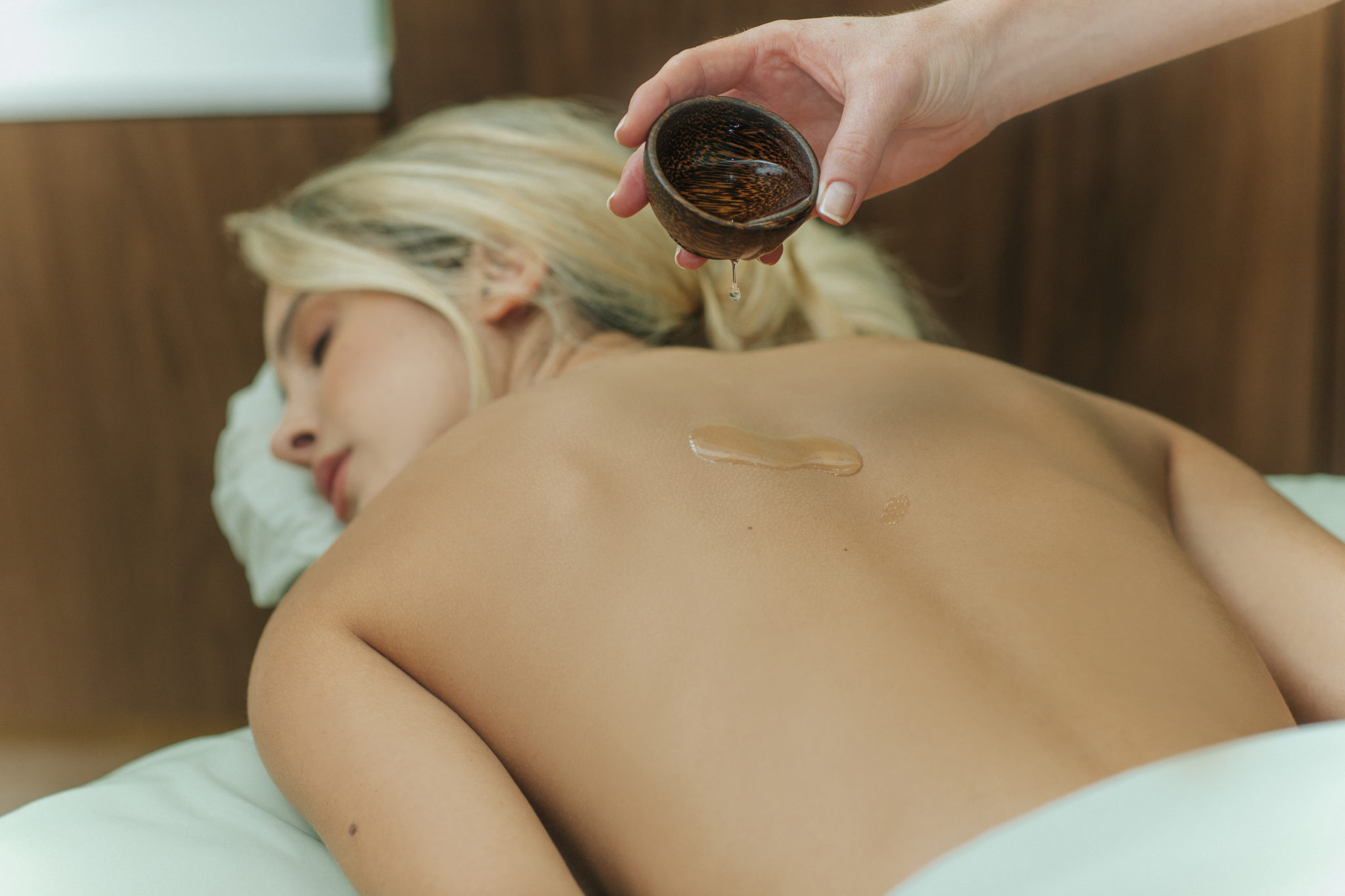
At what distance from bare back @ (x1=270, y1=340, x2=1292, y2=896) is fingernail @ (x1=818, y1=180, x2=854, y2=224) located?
0.51 ft

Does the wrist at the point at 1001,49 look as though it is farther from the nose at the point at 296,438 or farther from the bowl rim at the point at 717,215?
the nose at the point at 296,438

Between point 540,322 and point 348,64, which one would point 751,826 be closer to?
point 540,322

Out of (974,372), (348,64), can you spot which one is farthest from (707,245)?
(348,64)

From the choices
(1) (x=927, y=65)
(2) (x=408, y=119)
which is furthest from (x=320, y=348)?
(1) (x=927, y=65)

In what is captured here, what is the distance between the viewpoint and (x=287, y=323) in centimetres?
114

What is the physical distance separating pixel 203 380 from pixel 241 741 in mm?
745

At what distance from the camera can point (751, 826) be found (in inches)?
20.6

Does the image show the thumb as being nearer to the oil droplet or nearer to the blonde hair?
the oil droplet

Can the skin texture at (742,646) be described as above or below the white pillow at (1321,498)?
above

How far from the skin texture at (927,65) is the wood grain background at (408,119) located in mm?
680

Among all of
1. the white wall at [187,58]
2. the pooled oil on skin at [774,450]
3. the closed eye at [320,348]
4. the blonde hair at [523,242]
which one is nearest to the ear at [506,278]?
the blonde hair at [523,242]

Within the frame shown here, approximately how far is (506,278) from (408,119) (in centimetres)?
58

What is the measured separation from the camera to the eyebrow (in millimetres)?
1129

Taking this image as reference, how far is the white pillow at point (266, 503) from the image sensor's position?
1245mm
